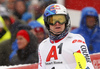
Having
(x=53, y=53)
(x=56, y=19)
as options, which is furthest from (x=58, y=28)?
(x=53, y=53)


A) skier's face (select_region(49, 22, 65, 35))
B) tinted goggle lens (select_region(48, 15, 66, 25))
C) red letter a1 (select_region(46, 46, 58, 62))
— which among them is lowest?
red letter a1 (select_region(46, 46, 58, 62))

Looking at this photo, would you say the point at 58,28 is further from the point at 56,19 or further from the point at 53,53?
the point at 53,53

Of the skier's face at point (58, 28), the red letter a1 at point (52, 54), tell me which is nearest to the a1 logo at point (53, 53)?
the red letter a1 at point (52, 54)

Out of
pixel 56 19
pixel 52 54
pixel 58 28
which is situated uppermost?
pixel 56 19

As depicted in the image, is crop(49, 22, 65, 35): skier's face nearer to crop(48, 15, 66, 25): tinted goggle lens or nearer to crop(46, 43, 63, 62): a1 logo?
crop(48, 15, 66, 25): tinted goggle lens

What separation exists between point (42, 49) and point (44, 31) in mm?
3137

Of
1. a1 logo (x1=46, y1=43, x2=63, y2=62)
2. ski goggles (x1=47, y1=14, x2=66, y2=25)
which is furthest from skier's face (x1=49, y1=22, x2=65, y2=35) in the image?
a1 logo (x1=46, y1=43, x2=63, y2=62)

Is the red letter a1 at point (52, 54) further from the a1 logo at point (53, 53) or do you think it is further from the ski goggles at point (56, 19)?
the ski goggles at point (56, 19)

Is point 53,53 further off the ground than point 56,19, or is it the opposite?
point 56,19

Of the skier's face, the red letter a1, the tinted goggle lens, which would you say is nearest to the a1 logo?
the red letter a1

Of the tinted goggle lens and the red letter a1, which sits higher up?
the tinted goggle lens

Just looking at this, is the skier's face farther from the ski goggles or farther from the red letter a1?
the red letter a1

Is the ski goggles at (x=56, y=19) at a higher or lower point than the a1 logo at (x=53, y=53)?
higher

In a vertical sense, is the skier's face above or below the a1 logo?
above
